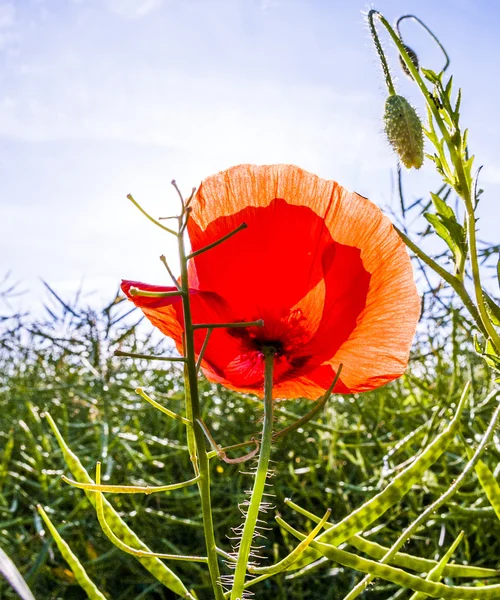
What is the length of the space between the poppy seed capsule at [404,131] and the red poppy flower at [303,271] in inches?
2.0

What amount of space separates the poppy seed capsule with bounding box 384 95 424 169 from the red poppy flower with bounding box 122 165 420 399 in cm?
5

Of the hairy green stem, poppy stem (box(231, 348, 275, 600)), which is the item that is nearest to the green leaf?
the hairy green stem

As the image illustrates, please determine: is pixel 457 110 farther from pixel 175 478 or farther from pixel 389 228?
pixel 175 478

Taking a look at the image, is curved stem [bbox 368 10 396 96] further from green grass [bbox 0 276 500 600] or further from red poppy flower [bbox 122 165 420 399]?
green grass [bbox 0 276 500 600]

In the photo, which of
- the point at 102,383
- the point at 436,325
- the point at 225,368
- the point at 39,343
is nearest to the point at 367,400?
the point at 436,325

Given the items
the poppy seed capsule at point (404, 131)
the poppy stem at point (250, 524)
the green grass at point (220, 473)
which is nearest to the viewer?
the poppy stem at point (250, 524)

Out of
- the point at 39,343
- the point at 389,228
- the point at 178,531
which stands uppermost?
the point at 39,343

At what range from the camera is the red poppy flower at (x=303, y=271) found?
23 centimetres

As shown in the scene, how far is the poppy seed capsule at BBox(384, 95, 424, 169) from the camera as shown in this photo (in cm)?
27

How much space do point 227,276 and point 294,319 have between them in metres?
0.03

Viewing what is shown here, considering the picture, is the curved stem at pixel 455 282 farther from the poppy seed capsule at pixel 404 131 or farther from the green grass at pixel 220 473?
the green grass at pixel 220 473

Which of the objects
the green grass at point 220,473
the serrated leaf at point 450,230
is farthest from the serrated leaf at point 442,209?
the green grass at point 220,473

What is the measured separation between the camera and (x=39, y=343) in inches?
37.3

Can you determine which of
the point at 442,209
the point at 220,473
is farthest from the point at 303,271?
the point at 220,473
